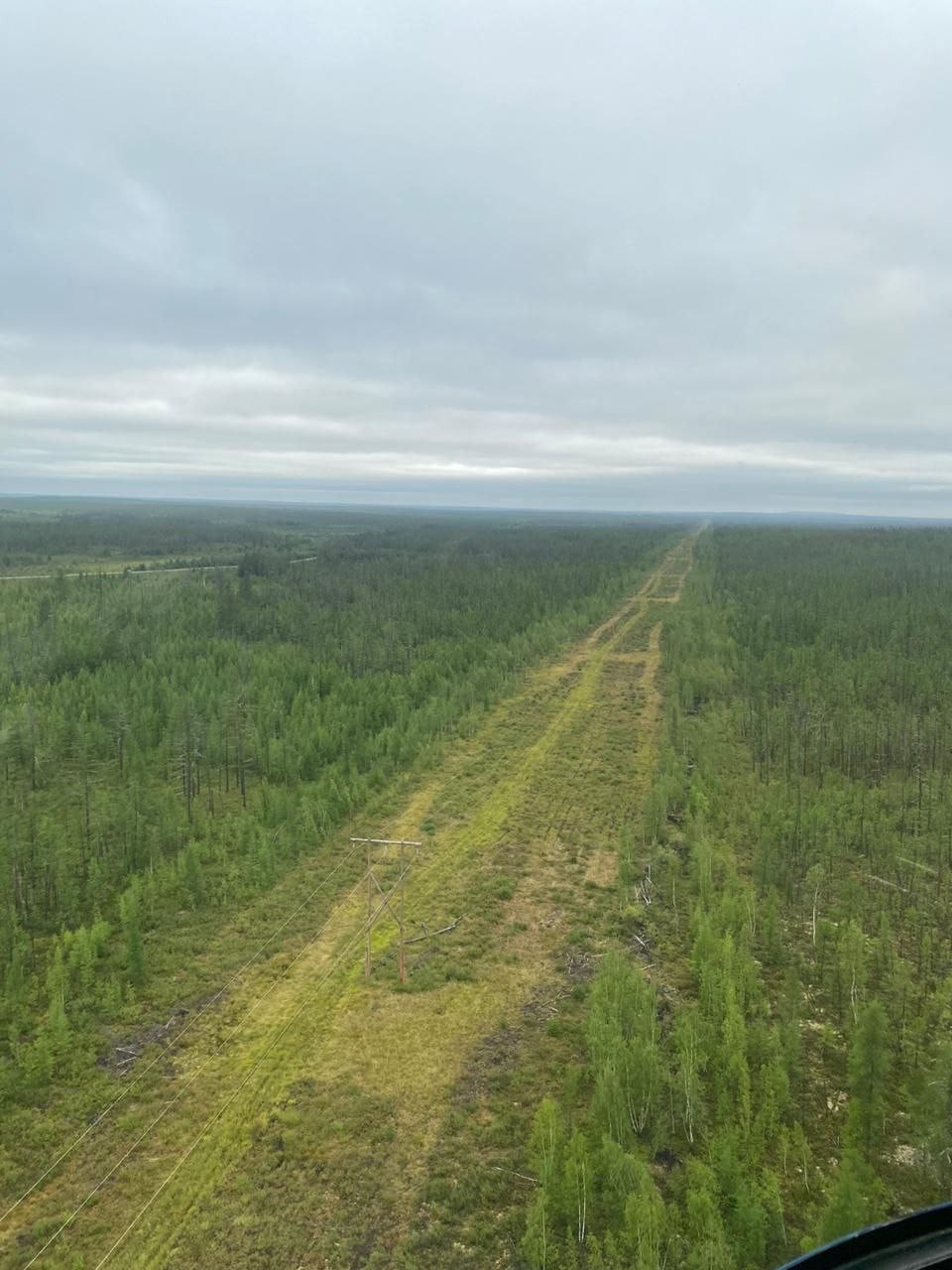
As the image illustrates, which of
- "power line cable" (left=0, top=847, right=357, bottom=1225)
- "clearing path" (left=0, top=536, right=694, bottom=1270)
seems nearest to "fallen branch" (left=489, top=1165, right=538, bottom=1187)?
"clearing path" (left=0, top=536, right=694, bottom=1270)

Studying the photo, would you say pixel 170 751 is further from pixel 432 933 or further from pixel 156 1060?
pixel 156 1060

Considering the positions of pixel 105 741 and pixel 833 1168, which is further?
pixel 105 741

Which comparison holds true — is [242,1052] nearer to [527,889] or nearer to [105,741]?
[527,889]

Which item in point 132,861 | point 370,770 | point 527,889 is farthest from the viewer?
point 370,770

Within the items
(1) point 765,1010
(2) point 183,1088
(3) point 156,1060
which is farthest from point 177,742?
(1) point 765,1010

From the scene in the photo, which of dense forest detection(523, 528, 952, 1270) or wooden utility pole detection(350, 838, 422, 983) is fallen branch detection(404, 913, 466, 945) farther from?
dense forest detection(523, 528, 952, 1270)

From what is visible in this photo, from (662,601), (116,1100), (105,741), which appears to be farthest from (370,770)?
(662,601)
